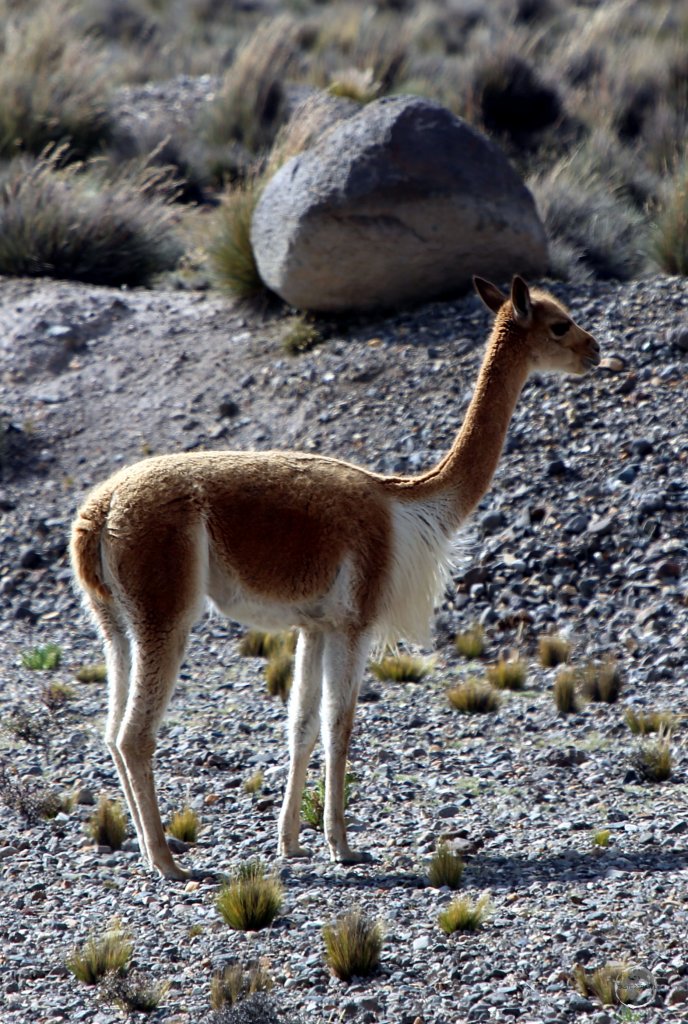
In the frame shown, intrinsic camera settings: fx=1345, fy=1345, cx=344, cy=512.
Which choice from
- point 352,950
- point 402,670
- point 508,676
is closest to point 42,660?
point 402,670

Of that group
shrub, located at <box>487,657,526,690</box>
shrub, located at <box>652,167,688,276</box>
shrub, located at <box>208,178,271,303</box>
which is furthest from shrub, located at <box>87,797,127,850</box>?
shrub, located at <box>652,167,688,276</box>

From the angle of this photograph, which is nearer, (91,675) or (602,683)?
(602,683)

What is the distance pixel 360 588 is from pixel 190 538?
0.75 metres

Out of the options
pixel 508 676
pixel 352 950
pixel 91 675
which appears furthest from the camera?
pixel 91 675

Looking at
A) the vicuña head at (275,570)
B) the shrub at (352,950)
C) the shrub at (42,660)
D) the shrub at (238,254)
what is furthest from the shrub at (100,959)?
the shrub at (238,254)

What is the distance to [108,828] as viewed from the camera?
585cm

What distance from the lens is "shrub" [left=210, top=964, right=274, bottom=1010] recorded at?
4262mm

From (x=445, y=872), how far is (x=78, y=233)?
9895 millimetres

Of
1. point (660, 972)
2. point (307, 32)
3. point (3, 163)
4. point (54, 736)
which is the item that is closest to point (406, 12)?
point (307, 32)

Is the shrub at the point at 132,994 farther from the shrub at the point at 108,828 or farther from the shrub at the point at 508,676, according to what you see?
the shrub at the point at 508,676

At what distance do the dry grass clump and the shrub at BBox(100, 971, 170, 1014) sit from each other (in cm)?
1466

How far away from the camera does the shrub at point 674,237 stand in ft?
39.8

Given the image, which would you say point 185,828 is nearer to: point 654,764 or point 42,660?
point 654,764

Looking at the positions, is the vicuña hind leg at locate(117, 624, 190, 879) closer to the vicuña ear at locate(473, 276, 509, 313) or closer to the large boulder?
the vicuña ear at locate(473, 276, 509, 313)
